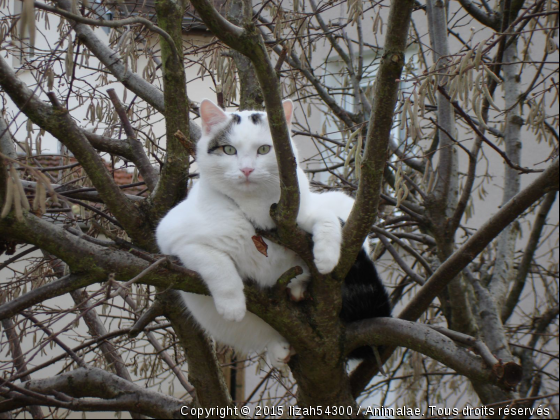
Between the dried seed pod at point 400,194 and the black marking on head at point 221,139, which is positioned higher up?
the black marking on head at point 221,139

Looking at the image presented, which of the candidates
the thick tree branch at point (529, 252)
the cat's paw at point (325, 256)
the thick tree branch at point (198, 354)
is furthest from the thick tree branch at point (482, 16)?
the thick tree branch at point (198, 354)

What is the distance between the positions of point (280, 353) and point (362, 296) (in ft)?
1.45

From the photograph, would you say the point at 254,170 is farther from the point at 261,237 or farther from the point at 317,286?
the point at 317,286

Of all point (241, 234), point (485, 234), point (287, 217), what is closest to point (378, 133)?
point (287, 217)

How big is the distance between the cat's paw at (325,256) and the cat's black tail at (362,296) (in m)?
0.39

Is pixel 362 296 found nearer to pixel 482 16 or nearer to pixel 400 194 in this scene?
pixel 400 194

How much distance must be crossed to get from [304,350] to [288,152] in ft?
3.14

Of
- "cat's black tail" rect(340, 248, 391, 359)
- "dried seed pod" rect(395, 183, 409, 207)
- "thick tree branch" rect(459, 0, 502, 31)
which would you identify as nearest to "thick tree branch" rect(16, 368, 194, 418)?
"cat's black tail" rect(340, 248, 391, 359)

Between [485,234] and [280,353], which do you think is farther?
[280,353]

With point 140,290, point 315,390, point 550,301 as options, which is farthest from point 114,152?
point 550,301

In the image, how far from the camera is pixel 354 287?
2215mm

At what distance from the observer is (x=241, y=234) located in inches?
81.2

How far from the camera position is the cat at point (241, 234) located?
1922 millimetres

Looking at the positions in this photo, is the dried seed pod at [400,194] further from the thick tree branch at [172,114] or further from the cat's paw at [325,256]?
the thick tree branch at [172,114]
